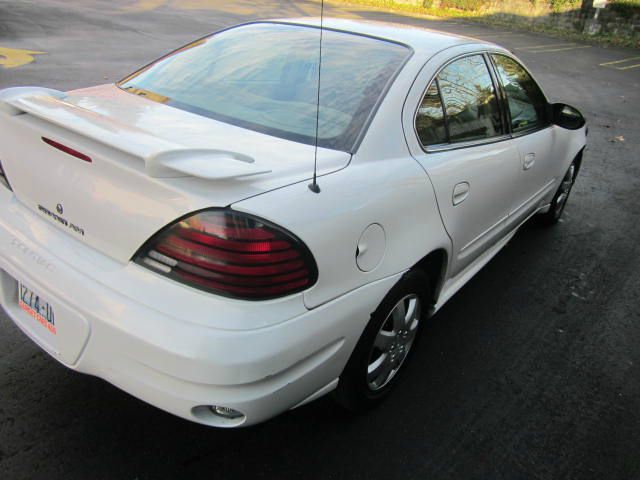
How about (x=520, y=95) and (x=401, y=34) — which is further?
(x=520, y=95)

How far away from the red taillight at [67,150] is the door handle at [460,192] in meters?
1.59

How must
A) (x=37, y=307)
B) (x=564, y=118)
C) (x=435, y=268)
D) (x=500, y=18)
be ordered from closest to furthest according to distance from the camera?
(x=37, y=307)
(x=435, y=268)
(x=564, y=118)
(x=500, y=18)

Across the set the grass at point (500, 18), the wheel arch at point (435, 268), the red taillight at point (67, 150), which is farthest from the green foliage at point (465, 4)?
the red taillight at point (67, 150)

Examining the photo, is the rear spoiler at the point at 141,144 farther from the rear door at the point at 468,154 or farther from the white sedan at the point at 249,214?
the rear door at the point at 468,154

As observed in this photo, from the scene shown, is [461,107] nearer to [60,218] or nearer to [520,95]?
[520,95]

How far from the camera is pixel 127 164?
5.60 feet

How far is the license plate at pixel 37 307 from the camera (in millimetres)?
1886

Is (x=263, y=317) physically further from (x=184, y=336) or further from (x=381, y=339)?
(x=381, y=339)

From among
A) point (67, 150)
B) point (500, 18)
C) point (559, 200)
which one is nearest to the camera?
point (67, 150)

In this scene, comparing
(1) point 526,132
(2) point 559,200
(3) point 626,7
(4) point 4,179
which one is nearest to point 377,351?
(4) point 4,179

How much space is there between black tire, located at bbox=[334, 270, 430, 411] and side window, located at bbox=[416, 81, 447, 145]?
0.62 meters

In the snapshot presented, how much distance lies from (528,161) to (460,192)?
105 cm

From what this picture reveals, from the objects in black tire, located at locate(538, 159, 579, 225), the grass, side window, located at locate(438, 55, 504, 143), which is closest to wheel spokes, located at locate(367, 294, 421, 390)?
side window, located at locate(438, 55, 504, 143)

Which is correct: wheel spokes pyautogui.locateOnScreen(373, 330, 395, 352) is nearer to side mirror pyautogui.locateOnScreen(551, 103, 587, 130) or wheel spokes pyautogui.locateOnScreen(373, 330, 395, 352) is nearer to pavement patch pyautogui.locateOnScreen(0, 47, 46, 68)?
side mirror pyautogui.locateOnScreen(551, 103, 587, 130)
